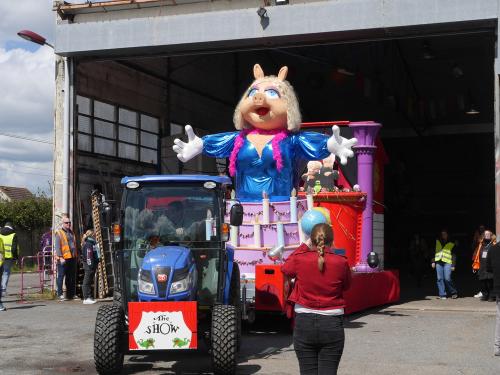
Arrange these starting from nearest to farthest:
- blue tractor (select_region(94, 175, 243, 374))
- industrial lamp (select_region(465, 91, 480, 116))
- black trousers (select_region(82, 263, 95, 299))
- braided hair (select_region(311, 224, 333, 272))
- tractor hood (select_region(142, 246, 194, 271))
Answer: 1. braided hair (select_region(311, 224, 333, 272))
2. blue tractor (select_region(94, 175, 243, 374))
3. tractor hood (select_region(142, 246, 194, 271))
4. black trousers (select_region(82, 263, 95, 299))
5. industrial lamp (select_region(465, 91, 480, 116))

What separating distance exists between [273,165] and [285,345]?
3.08 meters

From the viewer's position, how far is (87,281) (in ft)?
50.7

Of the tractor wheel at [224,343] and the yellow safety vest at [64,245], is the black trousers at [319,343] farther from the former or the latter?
the yellow safety vest at [64,245]

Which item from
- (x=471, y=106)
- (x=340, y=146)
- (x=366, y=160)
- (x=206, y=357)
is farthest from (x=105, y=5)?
(x=471, y=106)

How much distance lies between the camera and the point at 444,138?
3322cm

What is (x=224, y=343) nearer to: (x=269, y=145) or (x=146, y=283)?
(x=146, y=283)

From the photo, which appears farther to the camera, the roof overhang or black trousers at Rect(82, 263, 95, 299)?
black trousers at Rect(82, 263, 95, 299)

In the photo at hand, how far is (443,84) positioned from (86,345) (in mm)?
21855

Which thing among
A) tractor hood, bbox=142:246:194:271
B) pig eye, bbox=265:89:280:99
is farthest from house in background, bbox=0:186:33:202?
tractor hood, bbox=142:246:194:271

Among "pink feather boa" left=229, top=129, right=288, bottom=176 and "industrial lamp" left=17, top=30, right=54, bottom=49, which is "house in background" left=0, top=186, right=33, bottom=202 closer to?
"industrial lamp" left=17, top=30, right=54, bottom=49

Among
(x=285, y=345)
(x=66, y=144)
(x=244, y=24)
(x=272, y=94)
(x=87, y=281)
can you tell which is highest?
(x=244, y=24)

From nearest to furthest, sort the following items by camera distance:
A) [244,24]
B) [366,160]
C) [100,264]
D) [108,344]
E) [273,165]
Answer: [108,344], [273,165], [366,160], [244,24], [100,264]

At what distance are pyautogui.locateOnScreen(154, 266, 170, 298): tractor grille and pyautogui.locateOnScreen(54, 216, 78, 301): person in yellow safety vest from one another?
8245 mm

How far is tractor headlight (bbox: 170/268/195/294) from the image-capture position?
7.99 m
